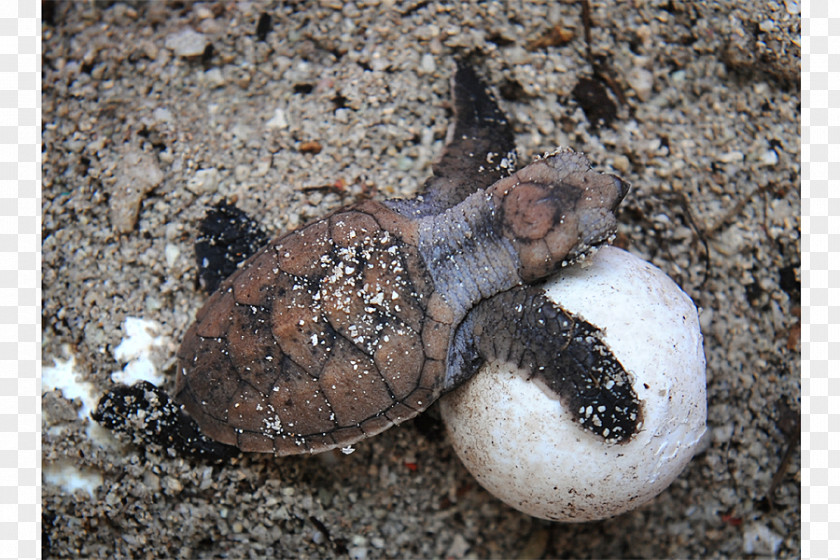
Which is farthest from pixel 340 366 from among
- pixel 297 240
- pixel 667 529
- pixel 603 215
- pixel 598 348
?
pixel 667 529

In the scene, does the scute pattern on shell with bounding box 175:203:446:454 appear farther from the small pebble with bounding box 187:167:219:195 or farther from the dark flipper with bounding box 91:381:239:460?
the small pebble with bounding box 187:167:219:195

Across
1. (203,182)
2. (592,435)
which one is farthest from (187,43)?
(592,435)

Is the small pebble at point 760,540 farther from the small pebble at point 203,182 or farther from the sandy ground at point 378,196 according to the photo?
the small pebble at point 203,182

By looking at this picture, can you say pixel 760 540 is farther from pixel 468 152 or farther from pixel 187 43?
pixel 187 43

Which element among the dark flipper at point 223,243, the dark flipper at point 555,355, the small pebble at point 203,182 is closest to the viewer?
the dark flipper at point 555,355

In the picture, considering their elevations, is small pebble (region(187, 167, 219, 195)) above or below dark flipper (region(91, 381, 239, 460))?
above

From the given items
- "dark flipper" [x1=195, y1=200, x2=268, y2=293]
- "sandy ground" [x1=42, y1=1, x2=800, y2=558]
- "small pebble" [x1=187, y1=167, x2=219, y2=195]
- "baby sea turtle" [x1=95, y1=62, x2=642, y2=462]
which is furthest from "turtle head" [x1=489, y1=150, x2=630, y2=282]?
"small pebble" [x1=187, y1=167, x2=219, y2=195]

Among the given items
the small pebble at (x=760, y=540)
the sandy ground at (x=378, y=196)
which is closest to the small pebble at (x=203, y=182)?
the sandy ground at (x=378, y=196)
